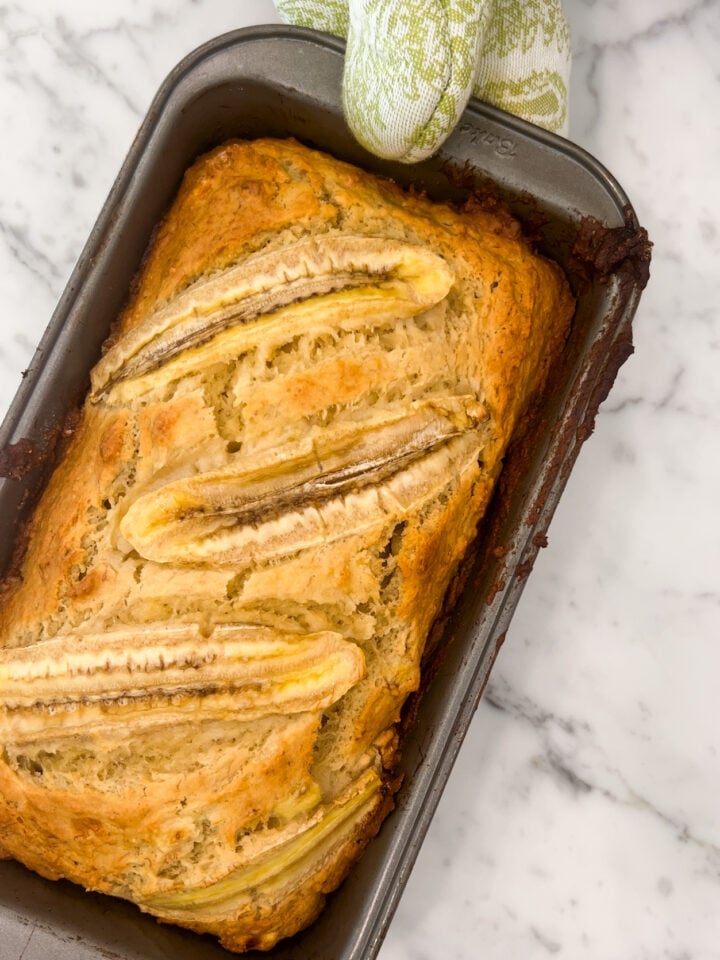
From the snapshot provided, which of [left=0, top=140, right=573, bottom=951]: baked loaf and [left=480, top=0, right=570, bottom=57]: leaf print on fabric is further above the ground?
[left=480, top=0, right=570, bottom=57]: leaf print on fabric

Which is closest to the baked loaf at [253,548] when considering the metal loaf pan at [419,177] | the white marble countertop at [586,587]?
the metal loaf pan at [419,177]

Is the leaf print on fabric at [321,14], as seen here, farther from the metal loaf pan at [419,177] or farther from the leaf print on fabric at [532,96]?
the leaf print on fabric at [532,96]

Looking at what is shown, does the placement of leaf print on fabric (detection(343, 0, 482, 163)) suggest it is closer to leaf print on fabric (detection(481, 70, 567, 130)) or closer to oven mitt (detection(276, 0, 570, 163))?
oven mitt (detection(276, 0, 570, 163))

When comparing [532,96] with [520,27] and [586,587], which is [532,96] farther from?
[586,587]

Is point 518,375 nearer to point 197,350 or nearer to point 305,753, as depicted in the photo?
point 197,350

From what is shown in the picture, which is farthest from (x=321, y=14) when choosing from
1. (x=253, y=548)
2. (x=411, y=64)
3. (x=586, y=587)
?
(x=586, y=587)

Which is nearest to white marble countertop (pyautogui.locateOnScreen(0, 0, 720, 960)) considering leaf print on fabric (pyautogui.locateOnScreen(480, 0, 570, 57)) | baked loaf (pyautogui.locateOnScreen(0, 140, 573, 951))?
leaf print on fabric (pyautogui.locateOnScreen(480, 0, 570, 57))
